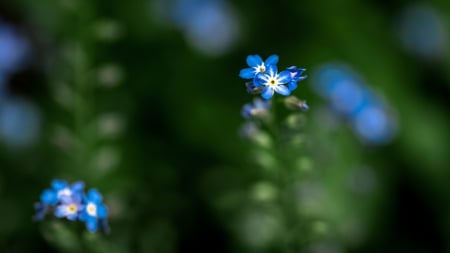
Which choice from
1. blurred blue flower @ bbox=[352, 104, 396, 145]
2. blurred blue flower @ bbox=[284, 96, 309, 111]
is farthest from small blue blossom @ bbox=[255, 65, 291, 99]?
blurred blue flower @ bbox=[352, 104, 396, 145]

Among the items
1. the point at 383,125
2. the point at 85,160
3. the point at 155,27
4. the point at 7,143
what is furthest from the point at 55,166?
the point at 383,125

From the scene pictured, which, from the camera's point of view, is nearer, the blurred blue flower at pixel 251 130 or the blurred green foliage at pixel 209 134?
the blurred blue flower at pixel 251 130

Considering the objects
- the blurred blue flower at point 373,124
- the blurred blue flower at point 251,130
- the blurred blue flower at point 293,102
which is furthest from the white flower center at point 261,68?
the blurred blue flower at point 373,124

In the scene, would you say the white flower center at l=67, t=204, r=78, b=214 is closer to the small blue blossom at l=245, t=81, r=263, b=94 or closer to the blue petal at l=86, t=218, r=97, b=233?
the blue petal at l=86, t=218, r=97, b=233

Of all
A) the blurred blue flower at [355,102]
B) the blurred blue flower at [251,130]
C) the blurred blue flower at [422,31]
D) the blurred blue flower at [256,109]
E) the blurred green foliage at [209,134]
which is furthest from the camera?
the blurred blue flower at [422,31]

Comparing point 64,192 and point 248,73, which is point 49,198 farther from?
point 248,73

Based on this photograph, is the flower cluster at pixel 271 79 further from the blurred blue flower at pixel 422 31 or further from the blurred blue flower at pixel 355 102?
the blurred blue flower at pixel 422 31

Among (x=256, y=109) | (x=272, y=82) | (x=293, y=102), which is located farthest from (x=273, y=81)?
Result: (x=256, y=109)
